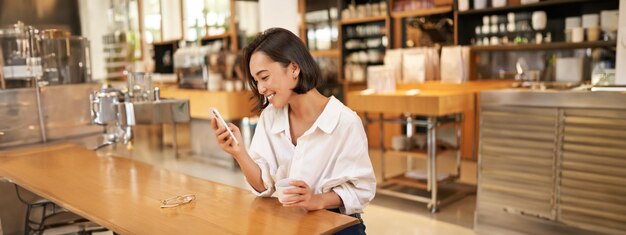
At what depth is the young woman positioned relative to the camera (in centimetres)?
166

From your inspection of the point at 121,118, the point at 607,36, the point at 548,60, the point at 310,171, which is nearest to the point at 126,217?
the point at 310,171

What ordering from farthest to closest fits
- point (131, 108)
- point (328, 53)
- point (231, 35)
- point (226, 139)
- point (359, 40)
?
1. point (231, 35)
2. point (328, 53)
3. point (359, 40)
4. point (131, 108)
5. point (226, 139)

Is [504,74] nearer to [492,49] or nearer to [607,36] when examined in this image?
[492,49]

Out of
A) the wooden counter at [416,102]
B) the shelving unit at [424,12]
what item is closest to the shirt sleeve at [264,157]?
the wooden counter at [416,102]

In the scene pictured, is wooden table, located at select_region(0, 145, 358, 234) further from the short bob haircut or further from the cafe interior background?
the short bob haircut

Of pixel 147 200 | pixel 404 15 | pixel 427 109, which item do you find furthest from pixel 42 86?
pixel 404 15

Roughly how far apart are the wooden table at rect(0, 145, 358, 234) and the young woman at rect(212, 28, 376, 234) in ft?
0.38

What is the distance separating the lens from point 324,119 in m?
1.71

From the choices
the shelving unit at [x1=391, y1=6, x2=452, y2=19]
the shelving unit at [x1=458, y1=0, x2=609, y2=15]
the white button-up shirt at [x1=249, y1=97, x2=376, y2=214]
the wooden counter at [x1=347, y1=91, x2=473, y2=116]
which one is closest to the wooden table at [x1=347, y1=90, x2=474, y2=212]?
the wooden counter at [x1=347, y1=91, x2=473, y2=116]

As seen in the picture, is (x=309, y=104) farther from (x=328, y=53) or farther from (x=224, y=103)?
(x=328, y=53)

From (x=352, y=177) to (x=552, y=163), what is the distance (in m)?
2.03

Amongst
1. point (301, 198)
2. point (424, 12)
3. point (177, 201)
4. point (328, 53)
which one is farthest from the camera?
point (328, 53)

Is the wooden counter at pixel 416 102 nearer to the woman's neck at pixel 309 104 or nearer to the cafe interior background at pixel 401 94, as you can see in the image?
the cafe interior background at pixel 401 94

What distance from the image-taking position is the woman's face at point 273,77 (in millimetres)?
1657
